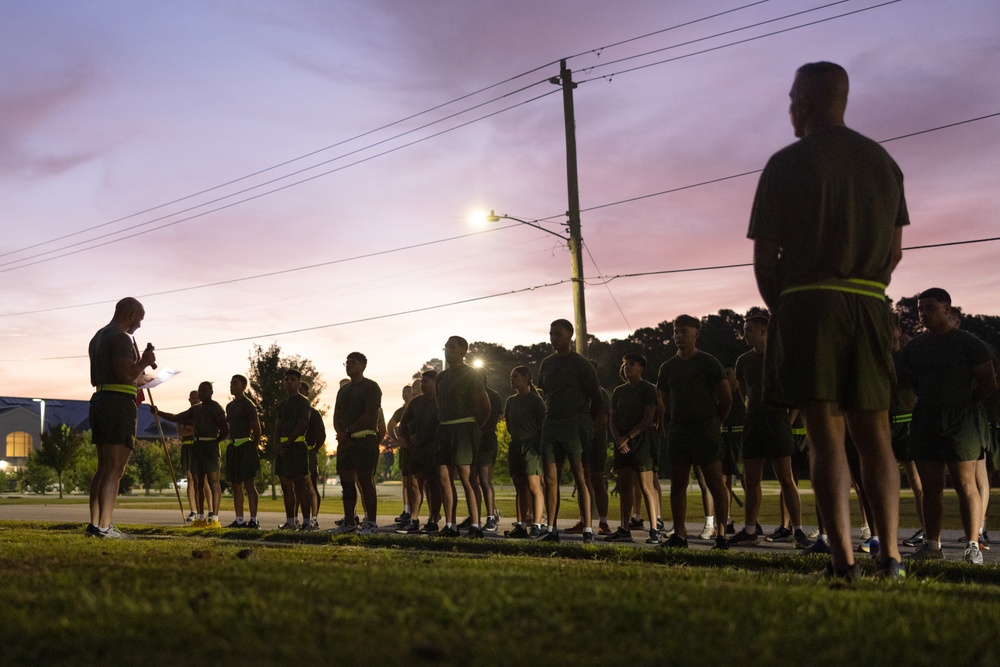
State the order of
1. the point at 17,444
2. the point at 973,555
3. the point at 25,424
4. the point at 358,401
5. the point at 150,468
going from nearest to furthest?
the point at 973,555, the point at 358,401, the point at 150,468, the point at 17,444, the point at 25,424

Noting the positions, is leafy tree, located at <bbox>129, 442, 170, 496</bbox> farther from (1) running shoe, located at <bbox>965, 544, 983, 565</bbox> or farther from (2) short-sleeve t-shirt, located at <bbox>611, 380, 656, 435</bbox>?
(1) running shoe, located at <bbox>965, 544, 983, 565</bbox>

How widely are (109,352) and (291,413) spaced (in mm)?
4537

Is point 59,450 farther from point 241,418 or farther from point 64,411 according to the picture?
point 64,411

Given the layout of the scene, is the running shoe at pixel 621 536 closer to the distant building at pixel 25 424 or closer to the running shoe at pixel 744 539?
the running shoe at pixel 744 539

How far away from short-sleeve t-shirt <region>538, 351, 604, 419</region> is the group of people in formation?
0.02 m

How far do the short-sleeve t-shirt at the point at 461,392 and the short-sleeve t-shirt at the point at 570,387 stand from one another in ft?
4.34

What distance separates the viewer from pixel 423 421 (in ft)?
45.8

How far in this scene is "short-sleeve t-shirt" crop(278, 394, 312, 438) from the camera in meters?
14.1

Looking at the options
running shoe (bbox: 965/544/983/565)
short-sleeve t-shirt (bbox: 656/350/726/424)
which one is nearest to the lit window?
short-sleeve t-shirt (bbox: 656/350/726/424)

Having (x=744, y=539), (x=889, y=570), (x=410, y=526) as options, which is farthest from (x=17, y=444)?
(x=889, y=570)

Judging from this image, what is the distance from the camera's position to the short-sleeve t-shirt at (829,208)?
16.5 feet

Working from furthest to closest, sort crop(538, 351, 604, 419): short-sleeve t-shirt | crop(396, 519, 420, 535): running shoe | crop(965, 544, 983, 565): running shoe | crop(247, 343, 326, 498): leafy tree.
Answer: crop(247, 343, 326, 498): leafy tree < crop(396, 519, 420, 535): running shoe < crop(538, 351, 604, 419): short-sleeve t-shirt < crop(965, 544, 983, 565): running shoe

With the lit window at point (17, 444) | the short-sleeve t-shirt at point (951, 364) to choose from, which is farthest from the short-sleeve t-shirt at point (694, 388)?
the lit window at point (17, 444)

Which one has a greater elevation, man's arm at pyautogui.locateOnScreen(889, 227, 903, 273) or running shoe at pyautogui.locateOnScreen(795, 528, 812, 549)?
man's arm at pyautogui.locateOnScreen(889, 227, 903, 273)
